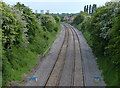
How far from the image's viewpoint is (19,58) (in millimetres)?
21578

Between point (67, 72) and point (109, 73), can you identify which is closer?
point (109, 73)

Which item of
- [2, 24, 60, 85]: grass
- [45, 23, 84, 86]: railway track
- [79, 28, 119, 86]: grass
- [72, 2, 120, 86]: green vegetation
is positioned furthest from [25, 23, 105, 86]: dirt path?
[2, 24, 60, 85]: grass

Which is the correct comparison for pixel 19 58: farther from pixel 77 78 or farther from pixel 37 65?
pixel 77 78

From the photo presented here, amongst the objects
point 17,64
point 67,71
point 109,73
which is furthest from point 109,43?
point 17,64

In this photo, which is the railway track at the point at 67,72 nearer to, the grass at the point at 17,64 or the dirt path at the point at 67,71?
the dirt path at the point at 67,71

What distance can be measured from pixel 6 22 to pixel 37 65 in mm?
6059

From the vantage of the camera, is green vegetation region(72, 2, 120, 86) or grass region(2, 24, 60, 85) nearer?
green vegetation region(72, 2, 120, 86)

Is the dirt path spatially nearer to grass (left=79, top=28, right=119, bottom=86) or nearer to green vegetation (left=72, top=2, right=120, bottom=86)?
grass (left=79, top=28, right=119, bottom=86)

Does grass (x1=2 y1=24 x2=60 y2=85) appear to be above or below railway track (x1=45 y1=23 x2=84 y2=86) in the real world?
above

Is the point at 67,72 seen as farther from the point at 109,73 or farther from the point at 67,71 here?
the point at 109,73

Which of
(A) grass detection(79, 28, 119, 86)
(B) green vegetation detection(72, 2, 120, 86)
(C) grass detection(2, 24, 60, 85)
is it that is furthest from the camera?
(C) grass detection(2, 24, 60, 85)

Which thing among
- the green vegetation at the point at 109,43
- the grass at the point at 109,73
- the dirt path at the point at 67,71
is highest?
the green vegetation at the point at 109,43

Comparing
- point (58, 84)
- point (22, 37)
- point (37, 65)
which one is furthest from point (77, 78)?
point (22, 37)

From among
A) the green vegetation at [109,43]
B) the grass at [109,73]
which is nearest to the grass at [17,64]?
the grass at [109,73]
